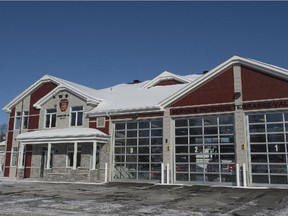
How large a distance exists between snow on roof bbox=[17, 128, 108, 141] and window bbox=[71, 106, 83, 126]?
0.95 meters

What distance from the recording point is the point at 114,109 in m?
23.8

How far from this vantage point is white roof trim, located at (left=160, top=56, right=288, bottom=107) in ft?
61.7

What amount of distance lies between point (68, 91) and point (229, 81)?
13.1 m

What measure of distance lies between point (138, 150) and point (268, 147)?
833 centimetres

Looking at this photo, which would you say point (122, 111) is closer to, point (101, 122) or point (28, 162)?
point (101, 122)

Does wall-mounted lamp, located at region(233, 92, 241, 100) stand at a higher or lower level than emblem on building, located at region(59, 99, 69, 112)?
lower

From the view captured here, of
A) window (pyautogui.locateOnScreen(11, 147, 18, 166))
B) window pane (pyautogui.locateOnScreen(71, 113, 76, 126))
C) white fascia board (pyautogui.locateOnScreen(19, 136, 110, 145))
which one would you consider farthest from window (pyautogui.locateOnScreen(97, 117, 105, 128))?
window (pyautogui.locateOnScreen(11, 147, 18, 166))

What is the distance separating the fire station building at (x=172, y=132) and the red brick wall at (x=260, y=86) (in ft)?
0.17

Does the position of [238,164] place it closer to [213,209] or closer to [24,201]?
[213,209]

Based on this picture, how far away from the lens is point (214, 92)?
67.4 ft

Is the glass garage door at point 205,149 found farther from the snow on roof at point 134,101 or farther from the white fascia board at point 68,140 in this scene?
the white fascia board at point 68,140

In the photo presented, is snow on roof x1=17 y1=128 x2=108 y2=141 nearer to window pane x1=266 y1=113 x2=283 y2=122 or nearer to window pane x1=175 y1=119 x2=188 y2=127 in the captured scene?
window pane x1=175 y1=119 x2=188 y2=127

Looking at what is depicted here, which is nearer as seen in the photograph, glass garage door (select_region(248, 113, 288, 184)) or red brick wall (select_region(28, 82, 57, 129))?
glass garage door (select_region(248, 113, 288, 184))

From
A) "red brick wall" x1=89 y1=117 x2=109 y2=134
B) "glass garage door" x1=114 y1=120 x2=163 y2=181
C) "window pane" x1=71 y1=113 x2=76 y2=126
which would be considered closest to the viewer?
"glass garage door" x1=114 y1=120 x2=163 y2=181
